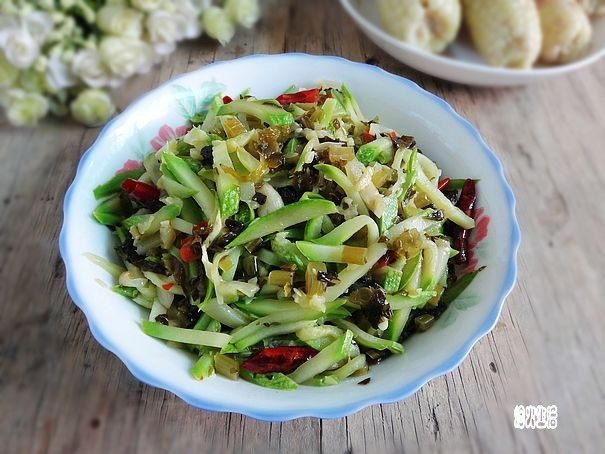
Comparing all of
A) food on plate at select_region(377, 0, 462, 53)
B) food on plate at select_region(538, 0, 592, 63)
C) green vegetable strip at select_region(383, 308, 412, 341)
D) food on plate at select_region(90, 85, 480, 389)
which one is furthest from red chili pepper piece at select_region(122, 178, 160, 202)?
food on plate at select_region(538, 0, 592, 63)

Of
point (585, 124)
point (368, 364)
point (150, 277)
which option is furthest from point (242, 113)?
point (585, 124)

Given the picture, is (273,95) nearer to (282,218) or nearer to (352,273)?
(282,218)

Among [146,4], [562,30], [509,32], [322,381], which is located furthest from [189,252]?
[562,30]

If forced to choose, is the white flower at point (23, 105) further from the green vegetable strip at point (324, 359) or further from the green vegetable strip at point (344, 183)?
the green vegetable strip at point (324, 359)

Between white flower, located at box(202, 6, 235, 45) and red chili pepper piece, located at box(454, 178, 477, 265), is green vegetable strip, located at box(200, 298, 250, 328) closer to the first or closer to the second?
red chili pepper piece, located at box(454, 178, 477, 265)

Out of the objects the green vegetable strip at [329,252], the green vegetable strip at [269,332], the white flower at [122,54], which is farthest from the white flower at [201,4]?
the green vegetable strip at [269,332]

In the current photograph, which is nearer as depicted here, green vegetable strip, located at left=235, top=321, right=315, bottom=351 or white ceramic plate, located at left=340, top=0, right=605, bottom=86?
green vegetable strip, located at left=235, top=321, right=315, bottom=351

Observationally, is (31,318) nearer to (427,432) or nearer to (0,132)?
(0,132)
